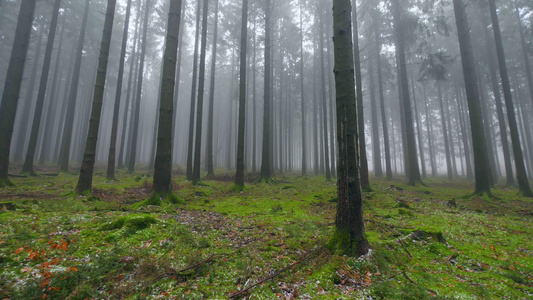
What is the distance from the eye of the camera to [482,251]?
3.38m

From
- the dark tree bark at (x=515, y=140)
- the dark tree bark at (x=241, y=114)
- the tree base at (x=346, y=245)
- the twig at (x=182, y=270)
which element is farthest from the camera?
the dark tree bark at (x=241, y=114)

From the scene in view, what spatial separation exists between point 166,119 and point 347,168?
5537mm

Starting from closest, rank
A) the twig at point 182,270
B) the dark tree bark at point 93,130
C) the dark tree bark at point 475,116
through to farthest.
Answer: the twig at point 182,270, the dark tree bark at point 93,130, the dark tree bark at point 475,116

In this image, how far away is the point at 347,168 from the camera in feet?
10.3

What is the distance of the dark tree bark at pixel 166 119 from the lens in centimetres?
626

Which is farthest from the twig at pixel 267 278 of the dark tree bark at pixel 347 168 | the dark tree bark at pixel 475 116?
the dark tree bark at pixel 475 116

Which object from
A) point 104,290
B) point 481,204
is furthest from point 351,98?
point 481,204

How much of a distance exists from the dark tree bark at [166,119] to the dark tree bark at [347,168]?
16.1 feet

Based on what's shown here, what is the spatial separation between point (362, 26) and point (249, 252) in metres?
20.8

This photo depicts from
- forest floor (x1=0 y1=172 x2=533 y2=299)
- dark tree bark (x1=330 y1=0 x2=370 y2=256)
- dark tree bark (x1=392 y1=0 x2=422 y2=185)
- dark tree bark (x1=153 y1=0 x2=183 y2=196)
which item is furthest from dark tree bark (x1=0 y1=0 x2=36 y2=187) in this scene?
dark tree bark (x1=392 y1=0 x2=422 y2=185)

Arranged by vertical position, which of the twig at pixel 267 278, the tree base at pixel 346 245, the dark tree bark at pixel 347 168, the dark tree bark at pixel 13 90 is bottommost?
the twig at pixel 267 278

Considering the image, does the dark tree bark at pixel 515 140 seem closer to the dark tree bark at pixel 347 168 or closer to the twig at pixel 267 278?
the dark tree bark at pixel 347 168

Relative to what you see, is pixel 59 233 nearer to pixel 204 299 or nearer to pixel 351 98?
pixel 204 299

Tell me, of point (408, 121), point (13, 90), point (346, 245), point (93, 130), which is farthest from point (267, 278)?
point (408, 121)
